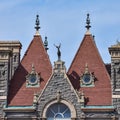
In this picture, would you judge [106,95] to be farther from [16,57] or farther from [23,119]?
[16,57]

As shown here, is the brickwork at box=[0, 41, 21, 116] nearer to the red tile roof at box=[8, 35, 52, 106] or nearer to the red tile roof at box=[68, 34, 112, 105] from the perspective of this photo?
the red tile roof at box=[8, 35, 52, 106]

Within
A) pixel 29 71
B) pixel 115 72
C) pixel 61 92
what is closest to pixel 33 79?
pixel 29 71

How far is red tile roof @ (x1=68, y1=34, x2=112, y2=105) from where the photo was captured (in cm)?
4809

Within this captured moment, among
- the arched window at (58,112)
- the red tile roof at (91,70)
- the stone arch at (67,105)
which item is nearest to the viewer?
the stone arch at (67,105)

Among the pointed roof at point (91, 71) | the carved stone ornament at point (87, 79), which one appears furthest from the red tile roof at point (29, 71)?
the carved stone ornament at point (87, 79)

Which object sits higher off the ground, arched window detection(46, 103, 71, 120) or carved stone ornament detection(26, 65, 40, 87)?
carved stone ornament detection(26, 65, 40, 87)

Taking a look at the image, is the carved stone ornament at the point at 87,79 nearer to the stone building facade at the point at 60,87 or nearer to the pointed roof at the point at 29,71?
the stone building facade at the point at 60,87

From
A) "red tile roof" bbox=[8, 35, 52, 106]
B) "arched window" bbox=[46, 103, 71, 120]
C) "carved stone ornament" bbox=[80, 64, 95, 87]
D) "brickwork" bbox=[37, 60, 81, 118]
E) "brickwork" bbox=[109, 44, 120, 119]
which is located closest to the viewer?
"brickwork" bbox=[109, 44, 120, 119]

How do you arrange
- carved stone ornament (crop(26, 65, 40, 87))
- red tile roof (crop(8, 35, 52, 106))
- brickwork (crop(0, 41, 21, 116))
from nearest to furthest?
brickwork (crop(0, 41, 21, 116)), red tile roof (crop(8, 35, 52, 106)), carved stone ornament (crop(26, 65, 40, 87))

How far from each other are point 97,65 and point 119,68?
228 cm

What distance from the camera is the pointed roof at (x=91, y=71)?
48.1 m

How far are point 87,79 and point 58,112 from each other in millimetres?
3411

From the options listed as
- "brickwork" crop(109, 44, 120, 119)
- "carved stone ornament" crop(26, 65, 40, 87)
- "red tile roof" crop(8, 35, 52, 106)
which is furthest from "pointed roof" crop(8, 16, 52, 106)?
"brickwork" crop(109, 44, 120, 119)

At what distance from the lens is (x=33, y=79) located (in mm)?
49406
